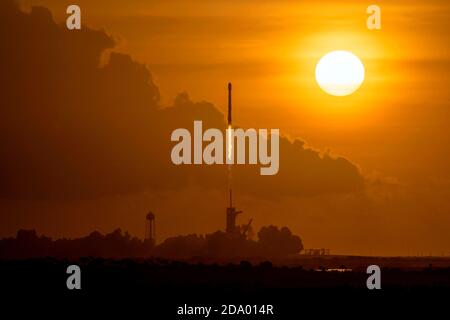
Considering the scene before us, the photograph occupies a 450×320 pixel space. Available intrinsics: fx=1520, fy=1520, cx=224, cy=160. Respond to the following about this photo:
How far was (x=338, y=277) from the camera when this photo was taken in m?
148

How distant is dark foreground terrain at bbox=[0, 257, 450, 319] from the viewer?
10625 centimetres

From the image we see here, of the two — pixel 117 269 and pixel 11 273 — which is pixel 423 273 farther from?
pixel 11 273

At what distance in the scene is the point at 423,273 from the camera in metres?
160

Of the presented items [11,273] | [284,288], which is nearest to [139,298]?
[284,288]

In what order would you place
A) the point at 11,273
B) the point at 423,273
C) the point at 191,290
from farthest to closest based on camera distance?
the point at 423,273 → the point at 11,273 → the point at 191,290

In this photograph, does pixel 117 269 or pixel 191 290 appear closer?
pixel 191 290

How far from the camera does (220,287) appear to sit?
4870 inches

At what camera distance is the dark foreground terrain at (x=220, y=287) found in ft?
349

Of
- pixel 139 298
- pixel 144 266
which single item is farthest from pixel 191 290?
pixel 144 266
